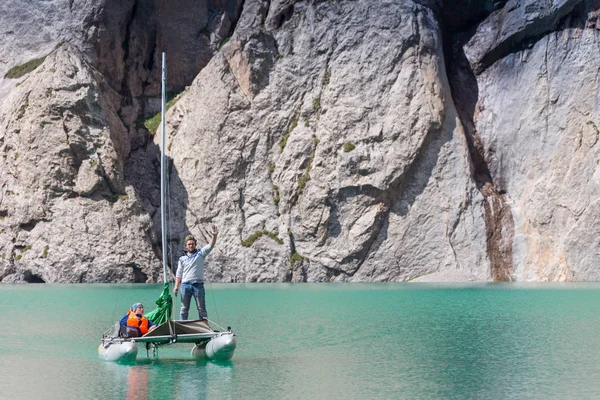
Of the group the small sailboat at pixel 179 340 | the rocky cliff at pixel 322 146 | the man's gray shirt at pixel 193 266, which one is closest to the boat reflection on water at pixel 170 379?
the small sailboat at pixel 179 340

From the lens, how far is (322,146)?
206ft

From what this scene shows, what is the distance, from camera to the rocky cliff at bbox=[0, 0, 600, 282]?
194ft

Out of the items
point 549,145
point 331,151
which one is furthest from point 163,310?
point 549,145

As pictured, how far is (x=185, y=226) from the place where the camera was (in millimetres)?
63812

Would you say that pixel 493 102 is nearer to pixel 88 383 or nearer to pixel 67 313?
pixel 67 313

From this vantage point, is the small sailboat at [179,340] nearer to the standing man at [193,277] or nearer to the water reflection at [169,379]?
the water reflection at [169,379]

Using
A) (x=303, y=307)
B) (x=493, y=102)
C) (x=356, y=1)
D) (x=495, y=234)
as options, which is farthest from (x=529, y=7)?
(x=303, y=307)

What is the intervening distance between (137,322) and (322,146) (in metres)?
45.1

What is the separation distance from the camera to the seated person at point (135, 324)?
18.5 m

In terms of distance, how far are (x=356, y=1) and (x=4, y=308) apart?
42008mm

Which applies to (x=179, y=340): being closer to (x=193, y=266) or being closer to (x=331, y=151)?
(x=193, y=266)

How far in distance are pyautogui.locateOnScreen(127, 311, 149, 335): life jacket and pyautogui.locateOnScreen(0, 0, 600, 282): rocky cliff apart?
4010cm

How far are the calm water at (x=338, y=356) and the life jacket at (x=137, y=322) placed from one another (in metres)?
0.68

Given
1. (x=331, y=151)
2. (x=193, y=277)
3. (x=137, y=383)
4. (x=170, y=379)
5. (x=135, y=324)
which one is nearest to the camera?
(x=137, y=383)
